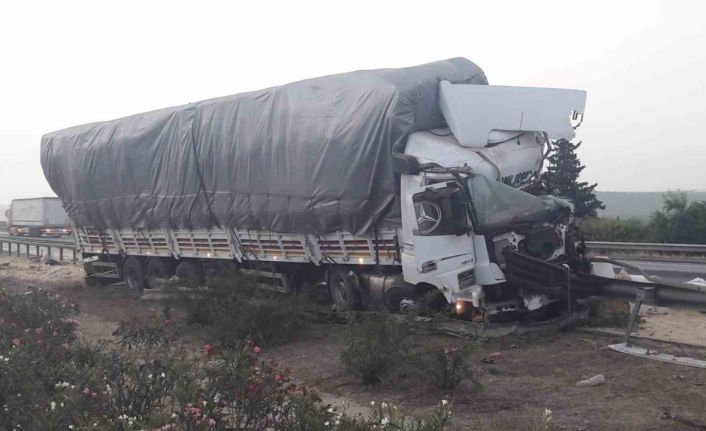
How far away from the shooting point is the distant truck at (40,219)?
136ft

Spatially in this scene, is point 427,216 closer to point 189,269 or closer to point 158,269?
point 189,269

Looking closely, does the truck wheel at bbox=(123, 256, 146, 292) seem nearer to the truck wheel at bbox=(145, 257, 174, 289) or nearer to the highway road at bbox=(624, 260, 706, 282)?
the truck wheel at bbox=(145, 257, 174, 289)

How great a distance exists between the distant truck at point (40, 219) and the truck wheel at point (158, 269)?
82.8 ft

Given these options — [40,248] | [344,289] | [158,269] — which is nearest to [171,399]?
[344,289]

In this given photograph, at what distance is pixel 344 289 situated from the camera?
39.8 ft

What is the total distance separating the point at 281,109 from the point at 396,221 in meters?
3.42

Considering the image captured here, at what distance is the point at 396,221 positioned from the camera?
10570 mm

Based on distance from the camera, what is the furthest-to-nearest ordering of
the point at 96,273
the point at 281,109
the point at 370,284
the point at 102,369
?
the point at 96,273
the point at 281,109
the point at 370,284
the point at 102,369

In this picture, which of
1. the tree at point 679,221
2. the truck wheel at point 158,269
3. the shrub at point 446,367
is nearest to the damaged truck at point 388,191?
the truck wheel at point 158,269

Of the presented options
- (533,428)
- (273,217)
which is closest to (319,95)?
(273,217)

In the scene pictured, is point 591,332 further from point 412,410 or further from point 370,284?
point 412,410

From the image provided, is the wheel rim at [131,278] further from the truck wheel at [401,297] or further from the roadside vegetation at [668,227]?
the roadside vegetation at [668,227]

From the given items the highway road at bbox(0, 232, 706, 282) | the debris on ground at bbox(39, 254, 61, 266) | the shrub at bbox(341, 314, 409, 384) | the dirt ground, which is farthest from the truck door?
the debris on ground at bbox(39, 254, 61, 266)

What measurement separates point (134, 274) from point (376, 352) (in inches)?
491
